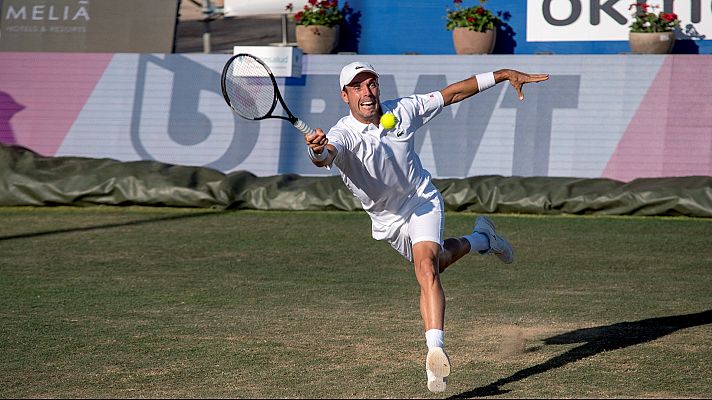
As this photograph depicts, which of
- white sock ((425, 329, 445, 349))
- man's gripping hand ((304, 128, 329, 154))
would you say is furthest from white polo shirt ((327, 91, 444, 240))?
white sock ((425, 329, 445, 349))

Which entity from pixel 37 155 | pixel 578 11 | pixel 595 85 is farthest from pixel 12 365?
pixel 578 11

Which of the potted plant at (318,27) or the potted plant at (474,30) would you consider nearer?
the potted plant at (474,30)

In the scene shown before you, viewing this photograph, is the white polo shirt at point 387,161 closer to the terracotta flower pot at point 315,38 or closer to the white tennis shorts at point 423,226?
the white tennis shorts at point 423,226

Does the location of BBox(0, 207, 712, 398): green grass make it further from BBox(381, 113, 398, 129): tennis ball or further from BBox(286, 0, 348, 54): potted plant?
BBox(286, 0, 348, 54): potted plant

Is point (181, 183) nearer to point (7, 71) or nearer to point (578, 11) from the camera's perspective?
point (7, 71)

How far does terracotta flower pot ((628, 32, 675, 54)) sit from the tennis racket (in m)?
10.1

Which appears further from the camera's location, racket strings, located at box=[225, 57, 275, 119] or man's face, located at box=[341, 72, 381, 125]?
racket strings, located at box=[225, 57, 275, 119]

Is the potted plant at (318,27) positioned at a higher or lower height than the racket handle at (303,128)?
higher

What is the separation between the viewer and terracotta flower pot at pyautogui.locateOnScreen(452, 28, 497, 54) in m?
17.4

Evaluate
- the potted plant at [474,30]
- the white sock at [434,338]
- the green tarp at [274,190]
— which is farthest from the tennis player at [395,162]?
the potted plant at [474,30]

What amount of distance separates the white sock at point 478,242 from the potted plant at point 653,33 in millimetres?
9066

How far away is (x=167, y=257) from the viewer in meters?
11.9

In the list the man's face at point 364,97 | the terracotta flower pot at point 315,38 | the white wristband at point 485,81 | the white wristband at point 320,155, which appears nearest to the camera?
the white wristband at point 320,155

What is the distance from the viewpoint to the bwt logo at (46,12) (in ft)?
60.8
